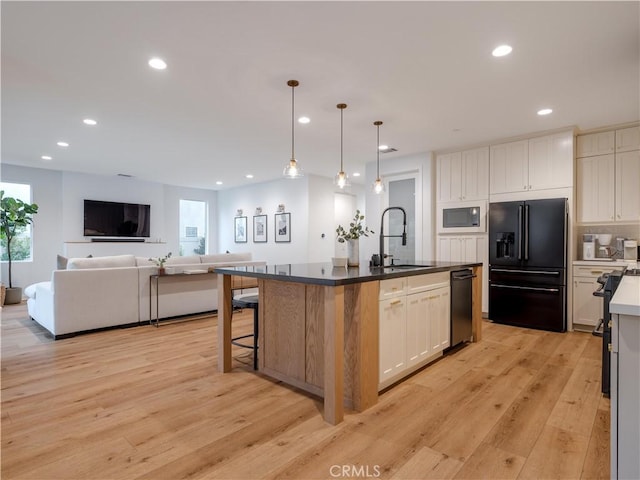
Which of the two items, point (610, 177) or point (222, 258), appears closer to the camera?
point (610, 177)

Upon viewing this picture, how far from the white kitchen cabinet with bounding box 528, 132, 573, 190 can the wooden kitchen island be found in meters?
2.65

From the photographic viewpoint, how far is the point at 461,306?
3.58 metres

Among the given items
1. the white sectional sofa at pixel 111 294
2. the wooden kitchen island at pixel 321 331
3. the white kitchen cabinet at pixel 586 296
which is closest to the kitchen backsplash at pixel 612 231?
the white kitchen cabinet at pixel 586 296

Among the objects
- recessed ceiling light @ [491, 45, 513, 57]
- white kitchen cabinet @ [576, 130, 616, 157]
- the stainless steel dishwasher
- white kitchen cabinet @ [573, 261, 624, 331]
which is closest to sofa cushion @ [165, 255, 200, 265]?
the stainless steel dishwasher

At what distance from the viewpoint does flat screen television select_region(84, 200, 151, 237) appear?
298 inches

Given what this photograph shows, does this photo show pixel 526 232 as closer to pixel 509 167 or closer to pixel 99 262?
pixel 509 167

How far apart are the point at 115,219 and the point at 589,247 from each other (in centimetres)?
886

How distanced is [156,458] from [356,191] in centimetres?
784

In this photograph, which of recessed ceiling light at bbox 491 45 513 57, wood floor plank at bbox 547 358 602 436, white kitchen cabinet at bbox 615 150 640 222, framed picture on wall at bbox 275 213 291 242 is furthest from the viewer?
framed picture on wall at bbox 275 213 291 242

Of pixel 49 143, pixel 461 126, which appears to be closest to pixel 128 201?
pixel 49 143

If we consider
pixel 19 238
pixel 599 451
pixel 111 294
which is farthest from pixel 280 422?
pixel 19 238

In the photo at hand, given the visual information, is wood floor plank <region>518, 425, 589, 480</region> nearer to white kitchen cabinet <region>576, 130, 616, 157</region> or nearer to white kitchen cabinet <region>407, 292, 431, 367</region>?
white kitchen cabinet <region>407, 292, 431, 367</region>

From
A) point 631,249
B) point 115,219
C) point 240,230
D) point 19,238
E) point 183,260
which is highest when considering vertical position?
point 115,219

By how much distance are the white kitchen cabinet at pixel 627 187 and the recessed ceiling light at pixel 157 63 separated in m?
5.19
